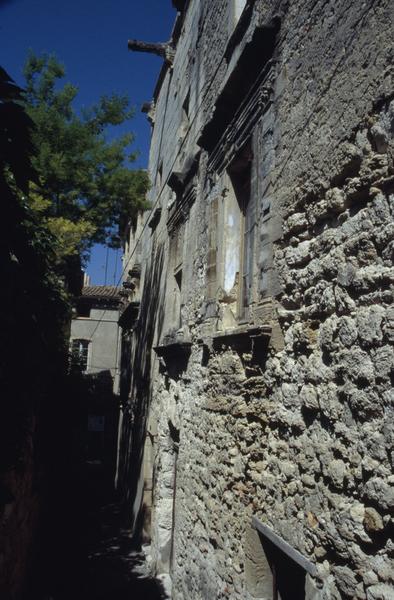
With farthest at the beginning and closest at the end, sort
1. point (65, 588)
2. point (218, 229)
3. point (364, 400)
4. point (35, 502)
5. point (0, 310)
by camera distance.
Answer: point (65, 588), point (35, 502), point (218, 229), point (0, 310), point (364, 400)

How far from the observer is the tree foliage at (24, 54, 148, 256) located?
32.3 ft

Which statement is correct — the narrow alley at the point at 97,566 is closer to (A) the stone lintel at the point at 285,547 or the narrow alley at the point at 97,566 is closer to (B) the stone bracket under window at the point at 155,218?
(A) the stone lintel at the point at 285,547

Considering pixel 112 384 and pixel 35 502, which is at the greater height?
pixel 112 384

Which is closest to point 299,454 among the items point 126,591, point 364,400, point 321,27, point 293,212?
point 364,400

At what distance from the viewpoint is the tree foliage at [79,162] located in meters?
9.84

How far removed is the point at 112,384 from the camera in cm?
2095

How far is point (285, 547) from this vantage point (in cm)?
313

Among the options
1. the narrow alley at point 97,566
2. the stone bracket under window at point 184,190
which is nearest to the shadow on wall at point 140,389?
the narrow alley at point 97,566

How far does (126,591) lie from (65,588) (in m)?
0.89

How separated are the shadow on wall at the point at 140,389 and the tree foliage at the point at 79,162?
55.3 inches

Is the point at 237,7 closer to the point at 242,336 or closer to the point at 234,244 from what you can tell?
the point at 234,244

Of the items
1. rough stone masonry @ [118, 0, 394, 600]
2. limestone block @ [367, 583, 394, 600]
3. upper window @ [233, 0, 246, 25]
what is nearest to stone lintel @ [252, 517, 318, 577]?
rough stone masonry @ [118, 0, 394, 600]

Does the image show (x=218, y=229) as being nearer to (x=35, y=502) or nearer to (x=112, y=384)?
(x=35, y=502)

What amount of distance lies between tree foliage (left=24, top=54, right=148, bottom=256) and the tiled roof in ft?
37.7
